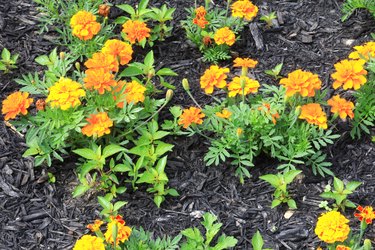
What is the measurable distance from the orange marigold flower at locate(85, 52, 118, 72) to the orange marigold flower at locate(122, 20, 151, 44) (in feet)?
1.68

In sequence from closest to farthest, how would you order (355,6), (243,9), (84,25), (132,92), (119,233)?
(119,233) → (132,92) → (84,25) → (243,9) → (355,6)

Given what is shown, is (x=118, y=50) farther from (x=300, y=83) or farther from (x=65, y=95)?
(x=300, y=83)

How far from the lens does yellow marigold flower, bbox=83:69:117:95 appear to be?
11.1ft

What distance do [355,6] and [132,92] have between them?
1.77 m

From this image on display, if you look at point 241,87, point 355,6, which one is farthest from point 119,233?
point 355,6

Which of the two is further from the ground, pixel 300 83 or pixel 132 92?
pixel 300 83

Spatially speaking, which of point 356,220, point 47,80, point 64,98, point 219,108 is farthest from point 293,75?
point 47,80

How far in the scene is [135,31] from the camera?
4.05 metres

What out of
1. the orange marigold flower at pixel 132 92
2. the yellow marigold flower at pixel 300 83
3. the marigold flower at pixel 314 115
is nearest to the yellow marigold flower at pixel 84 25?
the orange marigold flower at pixel 132 92

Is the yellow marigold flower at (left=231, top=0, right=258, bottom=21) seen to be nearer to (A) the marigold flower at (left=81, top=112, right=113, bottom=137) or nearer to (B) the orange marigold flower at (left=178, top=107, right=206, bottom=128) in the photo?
(B) the orange marigold flower at (left=178, top=107, right=206, bottom=128)

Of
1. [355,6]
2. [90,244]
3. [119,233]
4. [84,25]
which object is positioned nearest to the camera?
[90,244]

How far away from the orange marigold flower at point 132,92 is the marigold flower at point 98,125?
197mm

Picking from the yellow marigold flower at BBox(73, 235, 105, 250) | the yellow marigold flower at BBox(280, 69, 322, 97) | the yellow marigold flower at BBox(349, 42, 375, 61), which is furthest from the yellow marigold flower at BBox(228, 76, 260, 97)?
the yellow marigold flower at BBox(73, 235, 105, 250)

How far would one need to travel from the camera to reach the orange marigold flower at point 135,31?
4.05 meters
